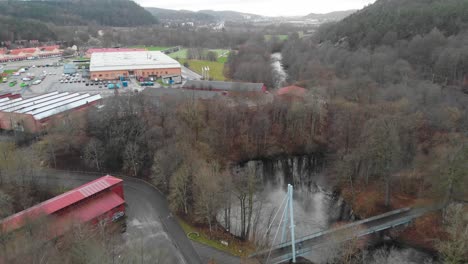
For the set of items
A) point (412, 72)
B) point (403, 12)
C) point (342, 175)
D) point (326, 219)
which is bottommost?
point (326, 219)

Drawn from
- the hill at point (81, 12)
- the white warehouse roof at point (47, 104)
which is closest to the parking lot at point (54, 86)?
the white warehouse roof at point (47, 104)

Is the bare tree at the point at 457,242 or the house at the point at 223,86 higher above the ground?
the house at the point at 223,86

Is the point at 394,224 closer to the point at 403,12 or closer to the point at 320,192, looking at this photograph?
the point at 320,192

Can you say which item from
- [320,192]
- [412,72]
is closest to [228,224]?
[320,192]

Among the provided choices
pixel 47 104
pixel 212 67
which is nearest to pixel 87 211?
pixel 47 104

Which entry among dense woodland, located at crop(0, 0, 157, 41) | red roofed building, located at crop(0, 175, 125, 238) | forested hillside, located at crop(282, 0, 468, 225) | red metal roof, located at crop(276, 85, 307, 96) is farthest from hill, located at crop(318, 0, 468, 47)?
dense woodland, located at crop(0, 0, 157, 41)

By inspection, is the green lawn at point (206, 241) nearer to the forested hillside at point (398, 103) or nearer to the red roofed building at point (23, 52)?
the forested hillside at point (398, 103)

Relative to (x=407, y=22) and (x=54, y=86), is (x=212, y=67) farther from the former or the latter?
(x=407, y=22)

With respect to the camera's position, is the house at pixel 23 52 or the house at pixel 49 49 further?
the house at pixel 49 49
